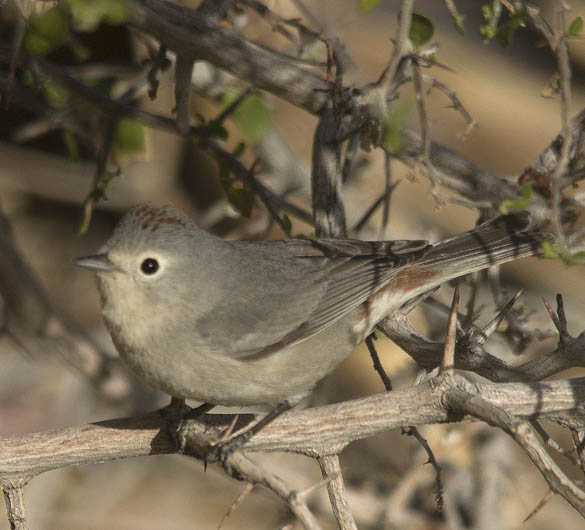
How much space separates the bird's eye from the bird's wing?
1.22ft

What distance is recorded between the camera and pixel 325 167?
419 cm

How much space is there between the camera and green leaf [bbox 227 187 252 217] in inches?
173

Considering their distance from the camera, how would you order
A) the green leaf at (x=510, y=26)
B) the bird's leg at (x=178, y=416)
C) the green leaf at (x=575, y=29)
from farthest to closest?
the bird's leg at (x=178, y=416) < the green leaf at (x=510, y=26) < the green leaf at (x=575, y=29)

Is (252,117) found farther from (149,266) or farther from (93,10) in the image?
(93,10)

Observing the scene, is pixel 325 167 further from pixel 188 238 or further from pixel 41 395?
pixel 41 395

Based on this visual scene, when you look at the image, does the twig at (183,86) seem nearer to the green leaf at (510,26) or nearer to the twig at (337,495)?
the green leaf at (510,26)

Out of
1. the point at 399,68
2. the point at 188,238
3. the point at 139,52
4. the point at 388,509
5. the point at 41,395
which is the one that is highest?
the point at 399,68

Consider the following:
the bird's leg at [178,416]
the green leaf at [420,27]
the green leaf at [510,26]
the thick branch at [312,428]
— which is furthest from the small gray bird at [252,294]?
the green leaf at [420,27]

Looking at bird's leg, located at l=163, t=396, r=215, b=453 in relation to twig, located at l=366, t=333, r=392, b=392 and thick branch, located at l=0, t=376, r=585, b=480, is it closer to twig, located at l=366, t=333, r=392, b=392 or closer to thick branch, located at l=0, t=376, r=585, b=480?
thick branch, located at l=0, t=376, r=585, b=480

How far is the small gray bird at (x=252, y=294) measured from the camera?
3.91 metres

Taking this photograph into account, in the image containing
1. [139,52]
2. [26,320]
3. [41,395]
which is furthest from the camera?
[41,395]

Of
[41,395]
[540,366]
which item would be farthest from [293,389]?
[41,395]

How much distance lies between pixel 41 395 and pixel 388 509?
4.23 metres

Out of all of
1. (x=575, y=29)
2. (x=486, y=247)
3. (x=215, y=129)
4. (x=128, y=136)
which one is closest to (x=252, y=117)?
(x=215, y=129)
